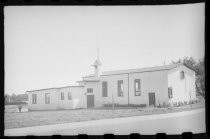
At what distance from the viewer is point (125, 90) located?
3.71 metres

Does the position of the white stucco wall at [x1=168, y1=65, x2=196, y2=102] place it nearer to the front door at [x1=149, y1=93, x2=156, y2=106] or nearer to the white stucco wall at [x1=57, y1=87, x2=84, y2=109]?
the front door at [x1=149, y1=93, x2=156, y2=106]

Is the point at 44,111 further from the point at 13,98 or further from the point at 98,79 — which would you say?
the point at 98,79

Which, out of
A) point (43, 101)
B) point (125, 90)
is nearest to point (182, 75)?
point (125, 90)

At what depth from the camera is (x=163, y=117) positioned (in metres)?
3.72

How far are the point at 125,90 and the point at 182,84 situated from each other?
548mm

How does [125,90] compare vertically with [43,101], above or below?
above

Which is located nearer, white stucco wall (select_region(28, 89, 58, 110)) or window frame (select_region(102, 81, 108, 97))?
white stucco wall (select_region(28, 89, 58, 110))

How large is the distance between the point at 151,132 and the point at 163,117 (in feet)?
0.67

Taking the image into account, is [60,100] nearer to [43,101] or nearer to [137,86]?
[43,101]

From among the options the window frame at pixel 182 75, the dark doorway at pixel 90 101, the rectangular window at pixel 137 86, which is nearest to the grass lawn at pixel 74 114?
the dark doorway at pixel 90 101

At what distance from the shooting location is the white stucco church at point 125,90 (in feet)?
12.0

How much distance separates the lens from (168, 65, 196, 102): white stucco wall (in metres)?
3.67

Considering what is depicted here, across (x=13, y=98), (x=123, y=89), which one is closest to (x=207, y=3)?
(x=123, y=89)

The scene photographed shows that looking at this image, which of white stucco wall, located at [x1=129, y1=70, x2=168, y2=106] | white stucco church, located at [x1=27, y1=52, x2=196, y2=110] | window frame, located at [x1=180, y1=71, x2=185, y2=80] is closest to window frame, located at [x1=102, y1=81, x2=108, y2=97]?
white stucco church, located at [x1=27, y1=52, x2=196, y2=110]
